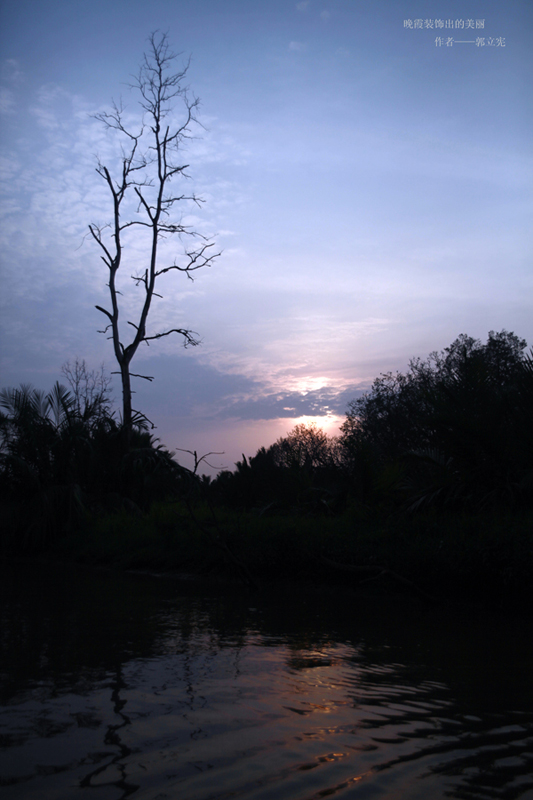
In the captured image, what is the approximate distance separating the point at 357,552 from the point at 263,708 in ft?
17.0

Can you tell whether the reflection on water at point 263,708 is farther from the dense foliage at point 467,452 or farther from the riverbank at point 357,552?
the dense foliage at point 467,452

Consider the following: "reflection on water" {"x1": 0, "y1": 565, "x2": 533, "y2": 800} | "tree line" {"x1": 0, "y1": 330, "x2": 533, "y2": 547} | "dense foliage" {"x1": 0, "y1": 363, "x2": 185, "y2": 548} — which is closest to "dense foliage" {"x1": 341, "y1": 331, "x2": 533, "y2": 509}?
"tree line" {"x1": 0, "y1": 330, "x2": 533, "y2": 547}

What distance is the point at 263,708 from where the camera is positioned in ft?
9.09

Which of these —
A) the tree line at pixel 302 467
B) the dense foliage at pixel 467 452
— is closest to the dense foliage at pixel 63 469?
the tree line at pixel 302 467

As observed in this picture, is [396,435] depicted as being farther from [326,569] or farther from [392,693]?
[392,693]

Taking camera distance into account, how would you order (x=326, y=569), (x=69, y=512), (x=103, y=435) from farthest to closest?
(x=103, y=435), (x=69, y=512), (x=326, y=569)

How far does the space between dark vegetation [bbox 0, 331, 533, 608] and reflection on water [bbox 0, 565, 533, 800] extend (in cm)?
124

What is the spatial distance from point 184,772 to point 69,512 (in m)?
13.3

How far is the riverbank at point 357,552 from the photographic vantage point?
21.0 feet

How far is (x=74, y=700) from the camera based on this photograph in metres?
2.85

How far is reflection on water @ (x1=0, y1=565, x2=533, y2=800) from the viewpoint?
195 centimetres

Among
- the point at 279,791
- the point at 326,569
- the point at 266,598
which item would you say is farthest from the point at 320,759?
the point at 326,569

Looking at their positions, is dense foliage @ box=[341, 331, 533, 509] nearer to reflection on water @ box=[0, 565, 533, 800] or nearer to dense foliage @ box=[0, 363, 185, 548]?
reflection on water @ box=[0, 565, 533, 800]

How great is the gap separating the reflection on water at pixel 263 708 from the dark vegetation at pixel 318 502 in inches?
48.6
